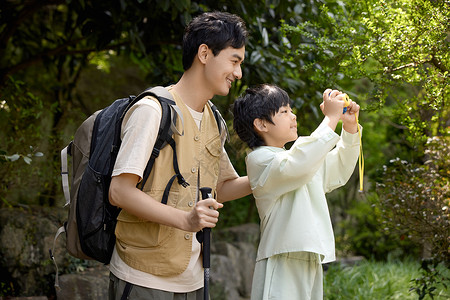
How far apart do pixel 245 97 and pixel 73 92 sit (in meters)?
4.13

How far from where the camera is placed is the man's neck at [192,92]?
7.45 ft

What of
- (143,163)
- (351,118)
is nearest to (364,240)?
(351,118)

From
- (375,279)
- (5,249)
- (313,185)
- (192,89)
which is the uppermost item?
(192,89)

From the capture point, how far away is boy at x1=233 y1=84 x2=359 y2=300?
224 centimetres

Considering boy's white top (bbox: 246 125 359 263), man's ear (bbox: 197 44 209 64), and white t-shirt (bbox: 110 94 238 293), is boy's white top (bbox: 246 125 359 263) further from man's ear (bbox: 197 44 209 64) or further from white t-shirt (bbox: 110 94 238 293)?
man's ear (bbox: 197 44 209 64)

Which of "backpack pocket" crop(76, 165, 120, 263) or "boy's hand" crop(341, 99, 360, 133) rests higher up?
"boy's hand" crop(341, 99, 360, 133)

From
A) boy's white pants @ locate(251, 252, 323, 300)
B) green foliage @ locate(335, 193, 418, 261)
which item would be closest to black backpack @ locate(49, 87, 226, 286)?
boy's white pants @ locate(251, 252, 323, 300)

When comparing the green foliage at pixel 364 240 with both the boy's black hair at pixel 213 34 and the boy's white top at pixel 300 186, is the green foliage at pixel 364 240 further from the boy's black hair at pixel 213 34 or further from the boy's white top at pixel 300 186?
the boy's black hair at pixel 213 34

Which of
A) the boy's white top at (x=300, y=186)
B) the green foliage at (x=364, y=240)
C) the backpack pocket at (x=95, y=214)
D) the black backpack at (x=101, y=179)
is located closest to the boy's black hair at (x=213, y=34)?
the black backpack at (x=101, y=179)

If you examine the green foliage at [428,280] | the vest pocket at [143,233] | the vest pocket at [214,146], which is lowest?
the green foliage at [428,280]

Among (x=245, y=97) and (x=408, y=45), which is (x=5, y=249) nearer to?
(x=245, y=97)

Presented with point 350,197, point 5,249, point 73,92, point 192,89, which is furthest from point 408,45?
point 350,197

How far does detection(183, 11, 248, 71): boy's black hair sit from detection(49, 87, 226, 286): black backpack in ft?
0.73

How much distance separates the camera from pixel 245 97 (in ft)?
8.43
